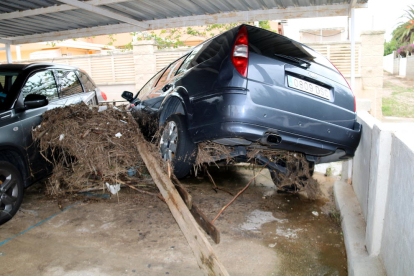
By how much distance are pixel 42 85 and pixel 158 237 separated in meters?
2.91

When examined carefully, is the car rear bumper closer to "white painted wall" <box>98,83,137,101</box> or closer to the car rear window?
the car rear window

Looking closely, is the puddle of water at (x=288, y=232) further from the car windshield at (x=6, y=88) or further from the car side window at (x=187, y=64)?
the car windshield at (x=6, y=88)

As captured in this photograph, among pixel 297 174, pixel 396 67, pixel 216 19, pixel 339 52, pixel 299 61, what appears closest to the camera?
pixel 299 61

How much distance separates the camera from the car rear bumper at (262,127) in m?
3.18

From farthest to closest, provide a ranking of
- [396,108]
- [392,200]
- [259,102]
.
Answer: [396,108]
[259,102]
[392,200]

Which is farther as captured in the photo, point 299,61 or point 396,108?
point 396,108

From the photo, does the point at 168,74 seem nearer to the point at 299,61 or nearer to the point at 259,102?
the point at 299,61

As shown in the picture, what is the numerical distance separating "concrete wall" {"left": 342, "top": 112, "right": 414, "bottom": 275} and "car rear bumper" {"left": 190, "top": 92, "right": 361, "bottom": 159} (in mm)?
659

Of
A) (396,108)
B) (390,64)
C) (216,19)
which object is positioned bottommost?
(396,108)

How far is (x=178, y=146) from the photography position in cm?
388

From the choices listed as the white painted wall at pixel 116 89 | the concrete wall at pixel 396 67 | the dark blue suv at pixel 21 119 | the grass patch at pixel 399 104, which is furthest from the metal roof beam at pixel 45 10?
the concrete wall at pixel 396 67

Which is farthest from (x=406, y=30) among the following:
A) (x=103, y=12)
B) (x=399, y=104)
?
(x=103, y=12)

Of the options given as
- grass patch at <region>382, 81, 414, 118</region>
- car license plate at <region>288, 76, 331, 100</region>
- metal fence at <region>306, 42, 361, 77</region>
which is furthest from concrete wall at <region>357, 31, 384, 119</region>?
car license plate at <region>288, 76, 331, 100</region>

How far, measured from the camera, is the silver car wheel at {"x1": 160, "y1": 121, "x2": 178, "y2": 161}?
13.5 ft
